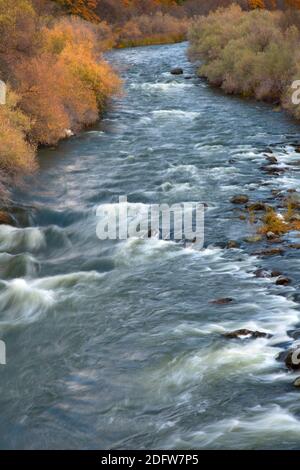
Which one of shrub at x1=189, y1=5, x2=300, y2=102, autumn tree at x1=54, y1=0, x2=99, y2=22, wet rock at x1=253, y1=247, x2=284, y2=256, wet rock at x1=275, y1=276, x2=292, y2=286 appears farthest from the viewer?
autumn tree at x1=54, y1=0, x2=99, y2=22

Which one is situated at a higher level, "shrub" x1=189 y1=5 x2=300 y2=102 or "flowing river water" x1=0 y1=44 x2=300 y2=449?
"shrub" x1=189 y1=5 x2=300 y2=102

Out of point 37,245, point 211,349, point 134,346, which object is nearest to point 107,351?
point 134,346

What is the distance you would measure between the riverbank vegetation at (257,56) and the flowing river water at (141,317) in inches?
371

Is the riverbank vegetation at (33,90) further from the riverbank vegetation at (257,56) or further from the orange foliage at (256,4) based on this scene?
the orange foliage at (256,4)

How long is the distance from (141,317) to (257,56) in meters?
24.3

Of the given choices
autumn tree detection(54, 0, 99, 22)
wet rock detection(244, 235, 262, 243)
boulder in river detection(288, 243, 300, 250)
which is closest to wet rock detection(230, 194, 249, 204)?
wet rock detection(244, 235, 262, 243)

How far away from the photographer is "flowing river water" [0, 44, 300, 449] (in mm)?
8750

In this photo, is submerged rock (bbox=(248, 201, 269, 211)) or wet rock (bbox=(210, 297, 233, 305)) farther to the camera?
submerged rock (bbox=(248, 201, 269, 211))

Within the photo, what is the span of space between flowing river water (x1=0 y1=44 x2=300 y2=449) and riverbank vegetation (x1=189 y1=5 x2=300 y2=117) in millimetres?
9433

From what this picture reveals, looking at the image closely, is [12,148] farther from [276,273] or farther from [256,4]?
[256,4]

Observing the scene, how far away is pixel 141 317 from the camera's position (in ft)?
39.2

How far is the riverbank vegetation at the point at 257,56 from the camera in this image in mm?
31047

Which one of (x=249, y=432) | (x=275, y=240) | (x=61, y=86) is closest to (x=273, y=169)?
(x=275, y=240)

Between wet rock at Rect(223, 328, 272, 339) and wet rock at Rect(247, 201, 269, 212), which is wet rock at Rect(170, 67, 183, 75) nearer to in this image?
wet rock at Rect(247, 201, 269, 212)
